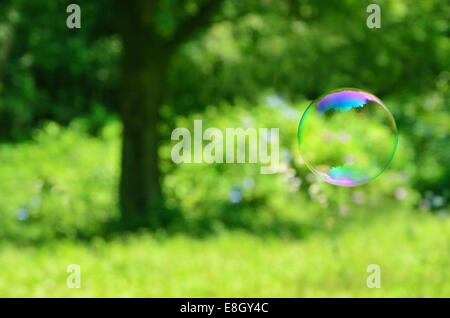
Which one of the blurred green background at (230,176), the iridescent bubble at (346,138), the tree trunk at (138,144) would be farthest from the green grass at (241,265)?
the iridescent bubble at (346,138)

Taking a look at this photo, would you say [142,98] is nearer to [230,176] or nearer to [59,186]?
[230,176]

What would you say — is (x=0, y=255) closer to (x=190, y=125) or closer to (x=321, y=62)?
(x=190, y=125)

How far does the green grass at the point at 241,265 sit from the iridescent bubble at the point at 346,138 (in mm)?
783

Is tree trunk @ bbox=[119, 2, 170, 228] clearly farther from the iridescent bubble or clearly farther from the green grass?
the iridescent bubble

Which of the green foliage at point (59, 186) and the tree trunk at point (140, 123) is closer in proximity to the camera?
the tree trunk at point (140, 123)

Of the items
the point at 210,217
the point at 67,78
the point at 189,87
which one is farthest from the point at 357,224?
the point at 67,78

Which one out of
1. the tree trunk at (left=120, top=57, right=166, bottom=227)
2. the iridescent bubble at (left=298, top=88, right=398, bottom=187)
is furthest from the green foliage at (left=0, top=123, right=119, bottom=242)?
the iridescent bubble at (left=298, top=88, right=398, bottom=187)

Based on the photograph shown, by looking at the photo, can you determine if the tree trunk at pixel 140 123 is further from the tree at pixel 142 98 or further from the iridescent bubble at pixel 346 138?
the iridescent bubble at pixel 346 138

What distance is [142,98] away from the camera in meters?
7.00

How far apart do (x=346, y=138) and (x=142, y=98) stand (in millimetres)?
3144

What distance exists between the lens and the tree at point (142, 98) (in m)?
6.88

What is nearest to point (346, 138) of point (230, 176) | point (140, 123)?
point (230, 176)

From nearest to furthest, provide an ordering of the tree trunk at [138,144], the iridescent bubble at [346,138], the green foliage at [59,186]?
the iridescent bubble at [346,138] → the tree trunk at [138,144] → the green foliage at [59,186]

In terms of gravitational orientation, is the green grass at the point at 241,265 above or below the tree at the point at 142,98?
below
